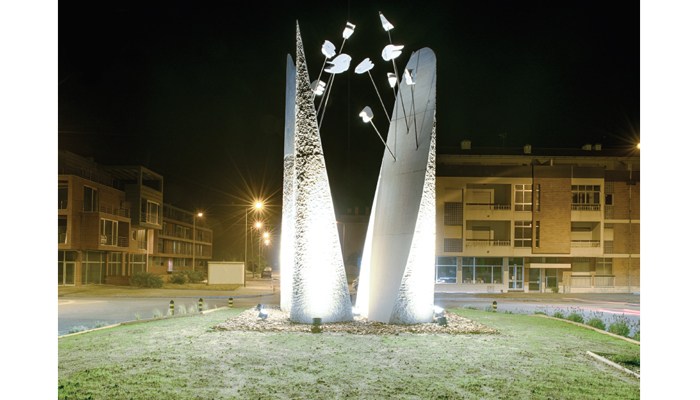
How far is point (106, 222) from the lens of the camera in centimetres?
3669

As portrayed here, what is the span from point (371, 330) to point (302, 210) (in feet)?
10.6

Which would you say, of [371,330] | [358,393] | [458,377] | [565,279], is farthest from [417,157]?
[565,279]

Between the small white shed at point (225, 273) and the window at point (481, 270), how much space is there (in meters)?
17.1

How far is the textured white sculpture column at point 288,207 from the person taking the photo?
13.6 metres

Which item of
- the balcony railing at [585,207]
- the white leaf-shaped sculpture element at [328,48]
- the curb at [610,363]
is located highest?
the white leaf-shaped sculpture element at [328,48]

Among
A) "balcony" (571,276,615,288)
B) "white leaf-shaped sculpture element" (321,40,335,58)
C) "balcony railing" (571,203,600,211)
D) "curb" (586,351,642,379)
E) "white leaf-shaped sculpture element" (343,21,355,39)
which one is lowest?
"balcony" (571,276,615,288)

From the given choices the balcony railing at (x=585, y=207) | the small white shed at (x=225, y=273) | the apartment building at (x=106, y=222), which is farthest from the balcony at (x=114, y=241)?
the balcony railing at (x=585, y=207)

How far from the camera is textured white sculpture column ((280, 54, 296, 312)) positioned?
13622 millimetres

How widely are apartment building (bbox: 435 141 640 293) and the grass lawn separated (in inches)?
980

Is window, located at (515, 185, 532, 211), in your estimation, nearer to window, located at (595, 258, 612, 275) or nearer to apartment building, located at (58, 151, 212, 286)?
window, located at (595, 258, 612, 275)

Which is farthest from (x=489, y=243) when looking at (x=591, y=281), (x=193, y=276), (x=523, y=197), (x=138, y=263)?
(x=138, y=263)

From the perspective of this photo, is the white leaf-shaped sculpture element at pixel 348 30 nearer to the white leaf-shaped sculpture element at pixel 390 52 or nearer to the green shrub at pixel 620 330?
the white leaf-shaped sculpture element at pixel 390 52

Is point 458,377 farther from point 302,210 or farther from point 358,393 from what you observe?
point 302,210

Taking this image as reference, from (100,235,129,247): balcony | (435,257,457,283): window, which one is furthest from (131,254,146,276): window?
(435,257,457,283): window
